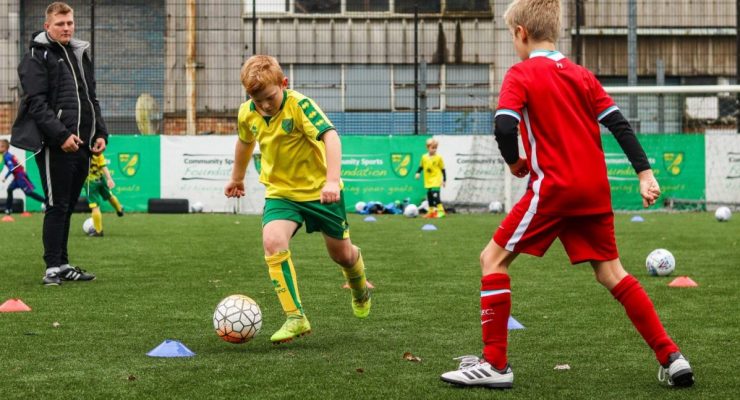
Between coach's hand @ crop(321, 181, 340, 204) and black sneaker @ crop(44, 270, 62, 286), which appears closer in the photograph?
coach's hand @ crop(321, 181, 340, 204)

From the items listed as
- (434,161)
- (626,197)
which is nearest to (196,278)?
(434,161)

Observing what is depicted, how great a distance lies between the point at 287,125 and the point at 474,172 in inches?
651

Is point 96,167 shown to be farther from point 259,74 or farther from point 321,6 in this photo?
point 321,6

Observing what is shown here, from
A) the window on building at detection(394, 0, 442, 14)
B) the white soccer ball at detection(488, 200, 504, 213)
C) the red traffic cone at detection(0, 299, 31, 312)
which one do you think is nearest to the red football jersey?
the red traffic cone at detection(0, 299, 31, 312)

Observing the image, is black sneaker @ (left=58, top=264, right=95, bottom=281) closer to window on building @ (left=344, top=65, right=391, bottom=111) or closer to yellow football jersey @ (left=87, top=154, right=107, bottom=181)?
yellow football jersey @ (left=87, top=154, right=107, bottom=181)

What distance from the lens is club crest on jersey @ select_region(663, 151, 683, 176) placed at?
2223 cm

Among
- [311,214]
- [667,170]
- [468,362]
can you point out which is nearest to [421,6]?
[667,170]

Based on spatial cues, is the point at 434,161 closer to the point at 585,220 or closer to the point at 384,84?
the point at 384,84

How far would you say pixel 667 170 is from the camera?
2225 centimetres

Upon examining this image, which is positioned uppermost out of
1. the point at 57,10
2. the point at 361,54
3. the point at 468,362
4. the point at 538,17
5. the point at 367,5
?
the point at 367,5

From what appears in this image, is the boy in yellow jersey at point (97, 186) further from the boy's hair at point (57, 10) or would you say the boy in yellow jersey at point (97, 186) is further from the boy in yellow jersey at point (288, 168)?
the boy in yellow jersey at point (288, 168)

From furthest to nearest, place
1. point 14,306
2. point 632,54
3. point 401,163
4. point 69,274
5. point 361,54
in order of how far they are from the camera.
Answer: point 361,54 → point 632,54 → point 401,163 → point 69,274 → point 14,306

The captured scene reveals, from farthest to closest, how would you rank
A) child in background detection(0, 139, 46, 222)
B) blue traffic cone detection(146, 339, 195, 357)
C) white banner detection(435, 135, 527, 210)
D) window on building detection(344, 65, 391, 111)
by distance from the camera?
window on building detection(344, 65, 391, 111)
white banner detection(435, 135, 527, 210)
child in background detection(0, 139, 46, 222)
blue traffic cone detection(146, 339, 195, 357)

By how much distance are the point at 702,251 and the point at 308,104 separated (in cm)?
722
